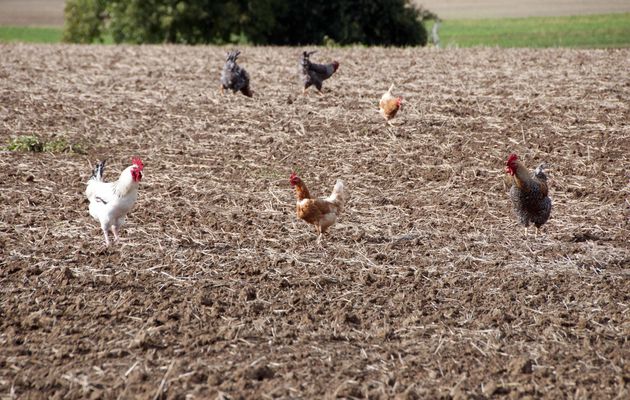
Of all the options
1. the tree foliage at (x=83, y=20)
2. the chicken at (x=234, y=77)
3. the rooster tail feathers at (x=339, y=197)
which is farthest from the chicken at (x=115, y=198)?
the tree foliage at (x=83, y=20)

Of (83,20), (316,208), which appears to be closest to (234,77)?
(316,208)

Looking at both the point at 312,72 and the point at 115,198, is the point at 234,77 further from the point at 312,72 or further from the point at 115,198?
the point at 115,198

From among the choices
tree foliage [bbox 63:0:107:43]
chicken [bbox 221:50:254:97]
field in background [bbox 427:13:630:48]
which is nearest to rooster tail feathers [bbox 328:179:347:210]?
chicken [bbox 221:50:254:97]

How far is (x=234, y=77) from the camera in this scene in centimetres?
1283

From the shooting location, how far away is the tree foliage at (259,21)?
91.7ft

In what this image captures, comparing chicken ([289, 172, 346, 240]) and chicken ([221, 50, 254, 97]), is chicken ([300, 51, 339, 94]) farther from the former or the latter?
chicken ([289, 172, 346, 240])

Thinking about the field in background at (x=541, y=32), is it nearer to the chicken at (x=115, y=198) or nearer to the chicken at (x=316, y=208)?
the chicken at (x=316, y=208)

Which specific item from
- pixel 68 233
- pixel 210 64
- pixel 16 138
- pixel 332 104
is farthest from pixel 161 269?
pixel 210 64

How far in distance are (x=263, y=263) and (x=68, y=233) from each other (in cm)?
181

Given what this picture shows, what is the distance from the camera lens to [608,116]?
11281 millimetres

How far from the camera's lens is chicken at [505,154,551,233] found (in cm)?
707

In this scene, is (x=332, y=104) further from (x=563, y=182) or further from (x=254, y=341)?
(x=254, y=341)

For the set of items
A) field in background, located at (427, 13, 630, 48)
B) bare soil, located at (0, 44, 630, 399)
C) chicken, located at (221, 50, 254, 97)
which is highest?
field in background, located at (427, 13, 630, 48)

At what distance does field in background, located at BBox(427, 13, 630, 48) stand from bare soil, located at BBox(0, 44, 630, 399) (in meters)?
17.6
